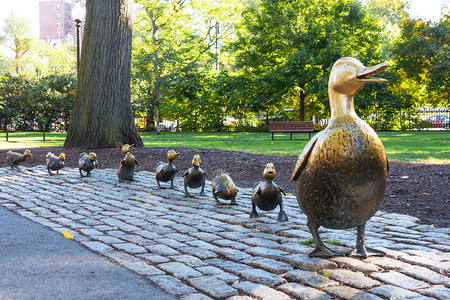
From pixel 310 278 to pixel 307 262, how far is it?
1.03 feet

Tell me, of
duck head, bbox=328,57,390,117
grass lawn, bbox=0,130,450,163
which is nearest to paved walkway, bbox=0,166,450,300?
duck head, bbox=328,57,390,117

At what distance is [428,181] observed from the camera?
781 cm

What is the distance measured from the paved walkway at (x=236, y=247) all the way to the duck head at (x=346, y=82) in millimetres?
1275

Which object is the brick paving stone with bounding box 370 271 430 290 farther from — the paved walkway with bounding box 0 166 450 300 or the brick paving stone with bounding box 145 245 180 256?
the brick paving stone with bounding box 145 245 180 256

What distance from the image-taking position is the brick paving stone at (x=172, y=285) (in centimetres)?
334

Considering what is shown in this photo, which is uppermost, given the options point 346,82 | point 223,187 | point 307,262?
point 346,82

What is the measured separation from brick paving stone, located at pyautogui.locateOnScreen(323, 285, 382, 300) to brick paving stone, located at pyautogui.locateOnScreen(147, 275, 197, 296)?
98 centimetres

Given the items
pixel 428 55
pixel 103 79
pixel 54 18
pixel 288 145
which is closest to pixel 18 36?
pixel 428 55

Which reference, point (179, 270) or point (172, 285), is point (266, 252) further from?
point (172, 285)

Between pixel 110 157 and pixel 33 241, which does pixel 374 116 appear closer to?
pixel 110 157

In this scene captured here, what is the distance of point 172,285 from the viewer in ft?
11.4

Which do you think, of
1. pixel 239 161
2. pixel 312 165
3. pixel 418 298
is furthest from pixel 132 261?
pixel 239 161

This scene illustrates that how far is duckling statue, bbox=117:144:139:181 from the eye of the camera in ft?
28.2

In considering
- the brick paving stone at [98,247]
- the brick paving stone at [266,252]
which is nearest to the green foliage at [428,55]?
the brick paving stone at [266,252]
